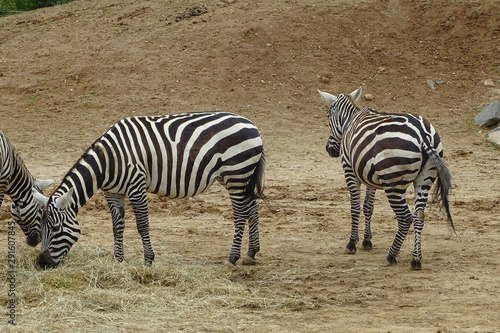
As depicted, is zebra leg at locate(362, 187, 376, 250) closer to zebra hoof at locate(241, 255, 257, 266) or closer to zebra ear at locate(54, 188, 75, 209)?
zebra hoof at locate(241, 255, 257, 266)

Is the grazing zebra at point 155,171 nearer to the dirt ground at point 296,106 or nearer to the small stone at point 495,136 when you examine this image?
the dirt ground at point 296,106

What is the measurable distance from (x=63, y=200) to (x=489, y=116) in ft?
38.2

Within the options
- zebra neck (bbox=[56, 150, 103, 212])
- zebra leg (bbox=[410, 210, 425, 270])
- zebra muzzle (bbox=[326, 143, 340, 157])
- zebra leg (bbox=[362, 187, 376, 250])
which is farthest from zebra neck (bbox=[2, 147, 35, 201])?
zebra leg (bbox=[410, 210, 425, 270])

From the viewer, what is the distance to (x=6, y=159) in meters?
8.99

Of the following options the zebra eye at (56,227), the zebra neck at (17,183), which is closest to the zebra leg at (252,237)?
the zebra eye at (56,227)

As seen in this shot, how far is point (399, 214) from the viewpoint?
8.84 meters

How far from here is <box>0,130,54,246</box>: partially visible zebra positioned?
902 cm

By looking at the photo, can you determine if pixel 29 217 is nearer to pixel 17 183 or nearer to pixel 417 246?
pixel 17 183

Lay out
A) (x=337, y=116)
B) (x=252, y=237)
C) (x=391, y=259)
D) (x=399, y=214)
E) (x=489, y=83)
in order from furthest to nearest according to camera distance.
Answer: (x=489, y=83) → (x=337, y=116) → (x=252, y=237) → (x=391, y=259) → (x=399, y=214)

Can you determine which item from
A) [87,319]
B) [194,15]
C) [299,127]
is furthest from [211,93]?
[87,319]

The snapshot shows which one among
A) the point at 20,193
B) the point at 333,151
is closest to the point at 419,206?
the point at 333,151

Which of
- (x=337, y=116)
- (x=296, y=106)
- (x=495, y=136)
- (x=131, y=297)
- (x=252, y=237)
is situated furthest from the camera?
(x=296, y=106)

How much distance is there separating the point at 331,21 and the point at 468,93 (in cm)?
437

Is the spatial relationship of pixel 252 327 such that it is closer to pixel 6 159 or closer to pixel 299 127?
pixel 6 159
